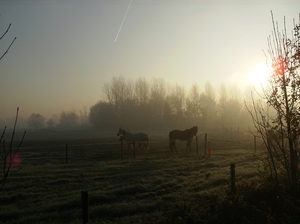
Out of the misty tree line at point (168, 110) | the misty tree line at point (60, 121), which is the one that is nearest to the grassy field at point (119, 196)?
the misty tree line at point (168, 110)

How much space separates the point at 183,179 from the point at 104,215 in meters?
4.87

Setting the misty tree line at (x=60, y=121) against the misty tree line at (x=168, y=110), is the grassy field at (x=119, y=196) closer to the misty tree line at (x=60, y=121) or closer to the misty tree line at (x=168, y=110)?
the misty tree line at (x=168, y=110)

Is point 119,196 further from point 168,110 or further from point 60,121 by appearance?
point 60,121

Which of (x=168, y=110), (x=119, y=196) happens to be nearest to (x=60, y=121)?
(x=168, y=110)

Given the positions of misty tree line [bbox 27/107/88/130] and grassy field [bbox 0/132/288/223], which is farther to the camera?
misty tree line [bbox 27/107/88/130]

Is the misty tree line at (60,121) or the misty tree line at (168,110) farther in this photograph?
the misty tree line at (60,121)

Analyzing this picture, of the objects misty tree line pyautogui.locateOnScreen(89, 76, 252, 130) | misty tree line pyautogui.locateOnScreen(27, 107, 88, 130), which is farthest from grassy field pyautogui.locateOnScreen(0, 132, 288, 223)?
misty tree line pyautogui.locateOnScreen(27, 107, 88, 130)

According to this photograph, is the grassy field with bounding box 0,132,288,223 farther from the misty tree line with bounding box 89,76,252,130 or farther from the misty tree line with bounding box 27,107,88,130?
the misty tree line with bounding box 27,107,88,130

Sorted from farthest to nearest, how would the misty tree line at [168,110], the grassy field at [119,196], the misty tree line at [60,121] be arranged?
1. the misty tree line at [60,121]
2. the misty tree line at [168,110]
3. the grassy field at [119,196]

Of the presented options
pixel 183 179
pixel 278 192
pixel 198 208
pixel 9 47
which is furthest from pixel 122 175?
pixel 9 47

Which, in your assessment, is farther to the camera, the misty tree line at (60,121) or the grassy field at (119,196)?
the misty tree line at (60,121)

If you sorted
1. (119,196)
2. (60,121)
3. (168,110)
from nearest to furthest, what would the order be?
(119,196), (168,110), (60,121)

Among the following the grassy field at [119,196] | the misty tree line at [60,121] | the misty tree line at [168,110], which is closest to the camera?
the grassy field at [119,196]

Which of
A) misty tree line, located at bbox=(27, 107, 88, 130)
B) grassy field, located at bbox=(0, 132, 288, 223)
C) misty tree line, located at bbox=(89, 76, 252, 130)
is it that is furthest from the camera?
misty tree line, located at bbox=(27, 107, 88, 130)
